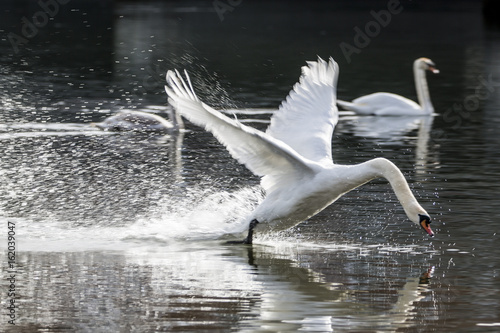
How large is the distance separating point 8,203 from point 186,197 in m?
1.80

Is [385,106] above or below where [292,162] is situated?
above

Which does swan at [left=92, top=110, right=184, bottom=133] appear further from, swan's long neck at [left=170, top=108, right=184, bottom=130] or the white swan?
the white swan

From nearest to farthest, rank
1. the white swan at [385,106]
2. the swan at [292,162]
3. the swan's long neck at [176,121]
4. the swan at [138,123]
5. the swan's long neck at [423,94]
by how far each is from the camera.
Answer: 1. the swan at [292,162]
2. the swan at [138,123]
3. the swan's long neck at [176,121]
4. the white swan at [385,106]
5. the swan's long neck at [423,94]

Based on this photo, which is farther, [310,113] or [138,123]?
[138,123]

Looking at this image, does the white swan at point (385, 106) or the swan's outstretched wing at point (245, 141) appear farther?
the white swan at point (385, 106)

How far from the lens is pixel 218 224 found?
977cm

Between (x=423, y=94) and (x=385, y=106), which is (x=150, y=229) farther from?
(x=423, y=94)

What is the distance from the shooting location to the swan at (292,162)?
8.24m

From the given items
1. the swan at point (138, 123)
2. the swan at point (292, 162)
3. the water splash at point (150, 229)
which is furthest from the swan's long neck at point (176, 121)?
the swan at point (292, 162)

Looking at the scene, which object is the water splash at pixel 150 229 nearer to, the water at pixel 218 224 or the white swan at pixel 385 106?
the water at pixel 218 224

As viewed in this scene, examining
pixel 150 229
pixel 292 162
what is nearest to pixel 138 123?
pixel 150 229

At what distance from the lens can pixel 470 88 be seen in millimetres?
23312

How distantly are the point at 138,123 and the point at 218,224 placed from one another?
21.8 feet

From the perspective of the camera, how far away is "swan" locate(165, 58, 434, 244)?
8.24m
